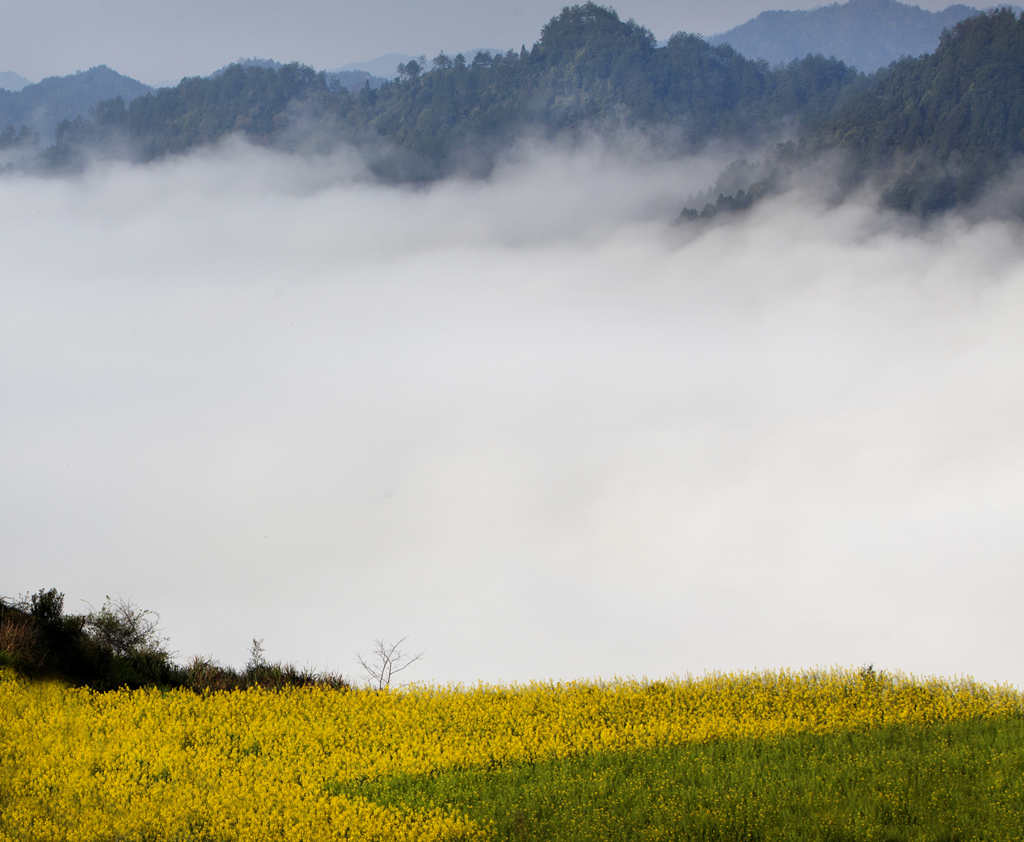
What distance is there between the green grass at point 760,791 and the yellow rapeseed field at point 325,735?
82 centimetres

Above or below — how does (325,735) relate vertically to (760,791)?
above

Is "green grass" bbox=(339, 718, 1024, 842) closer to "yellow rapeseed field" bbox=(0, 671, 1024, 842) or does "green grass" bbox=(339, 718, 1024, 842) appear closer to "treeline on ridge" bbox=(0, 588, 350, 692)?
"yellow rapeseed field" bbox=(0, 671, 1024, 842)

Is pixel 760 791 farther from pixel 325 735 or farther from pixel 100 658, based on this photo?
pixel 100 658

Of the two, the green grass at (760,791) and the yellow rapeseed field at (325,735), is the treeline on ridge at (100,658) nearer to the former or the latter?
the yellow rapeseed field at (325,735)

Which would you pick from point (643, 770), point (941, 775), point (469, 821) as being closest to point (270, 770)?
point (469, 821)

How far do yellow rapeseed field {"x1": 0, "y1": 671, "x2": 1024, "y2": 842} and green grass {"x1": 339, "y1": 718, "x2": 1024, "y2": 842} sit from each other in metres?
0.82

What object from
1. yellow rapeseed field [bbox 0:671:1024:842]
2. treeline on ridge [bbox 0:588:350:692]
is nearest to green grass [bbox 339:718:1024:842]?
yellow rapeseed field [bbox 0:671:1024:842]

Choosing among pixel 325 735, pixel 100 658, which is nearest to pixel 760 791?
pixel 325 735

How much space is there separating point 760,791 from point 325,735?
9.12 m

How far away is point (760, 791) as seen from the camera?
61.0ft

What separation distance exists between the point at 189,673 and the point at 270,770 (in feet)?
32.9

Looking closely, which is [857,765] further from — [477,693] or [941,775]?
[477,693]

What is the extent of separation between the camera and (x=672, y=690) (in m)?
27.1

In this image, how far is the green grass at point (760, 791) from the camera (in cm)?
1680
